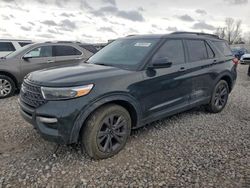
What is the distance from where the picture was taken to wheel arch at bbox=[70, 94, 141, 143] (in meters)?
3.22

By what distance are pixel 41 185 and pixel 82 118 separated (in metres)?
0.91

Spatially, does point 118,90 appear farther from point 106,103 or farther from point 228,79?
point 228,79

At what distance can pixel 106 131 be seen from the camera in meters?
3.56

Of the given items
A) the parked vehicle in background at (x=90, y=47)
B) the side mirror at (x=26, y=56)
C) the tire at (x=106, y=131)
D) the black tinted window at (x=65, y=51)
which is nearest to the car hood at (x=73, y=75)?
the tire at (x=106, y=131)

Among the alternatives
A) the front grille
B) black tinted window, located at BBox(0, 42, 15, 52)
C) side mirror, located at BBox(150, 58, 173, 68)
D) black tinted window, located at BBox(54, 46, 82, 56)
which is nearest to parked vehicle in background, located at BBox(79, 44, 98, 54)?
black tinted window, located at BBox(54, 46, 82, 56)

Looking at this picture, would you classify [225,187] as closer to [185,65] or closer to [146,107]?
[146,107]

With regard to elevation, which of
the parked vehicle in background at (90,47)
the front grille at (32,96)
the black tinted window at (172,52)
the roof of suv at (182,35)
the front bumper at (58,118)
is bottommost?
the front bumper at (58,118)

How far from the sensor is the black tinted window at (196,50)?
16.1 feet

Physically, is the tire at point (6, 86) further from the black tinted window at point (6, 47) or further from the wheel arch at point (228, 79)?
the wheel arch at point (228, 79)

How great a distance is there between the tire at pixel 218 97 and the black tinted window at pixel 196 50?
84 cm

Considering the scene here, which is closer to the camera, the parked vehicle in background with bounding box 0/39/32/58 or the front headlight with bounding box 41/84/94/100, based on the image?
the front headlight with bounding box 41/84/94/100

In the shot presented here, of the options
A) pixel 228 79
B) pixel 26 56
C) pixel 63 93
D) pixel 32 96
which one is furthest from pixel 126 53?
pixel 26 56

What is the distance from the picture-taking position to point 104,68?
12.6 ft

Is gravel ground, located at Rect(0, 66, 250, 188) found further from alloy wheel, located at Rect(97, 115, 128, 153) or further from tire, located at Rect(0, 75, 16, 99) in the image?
tire, located at Rect(0, 75, 16, 99)
